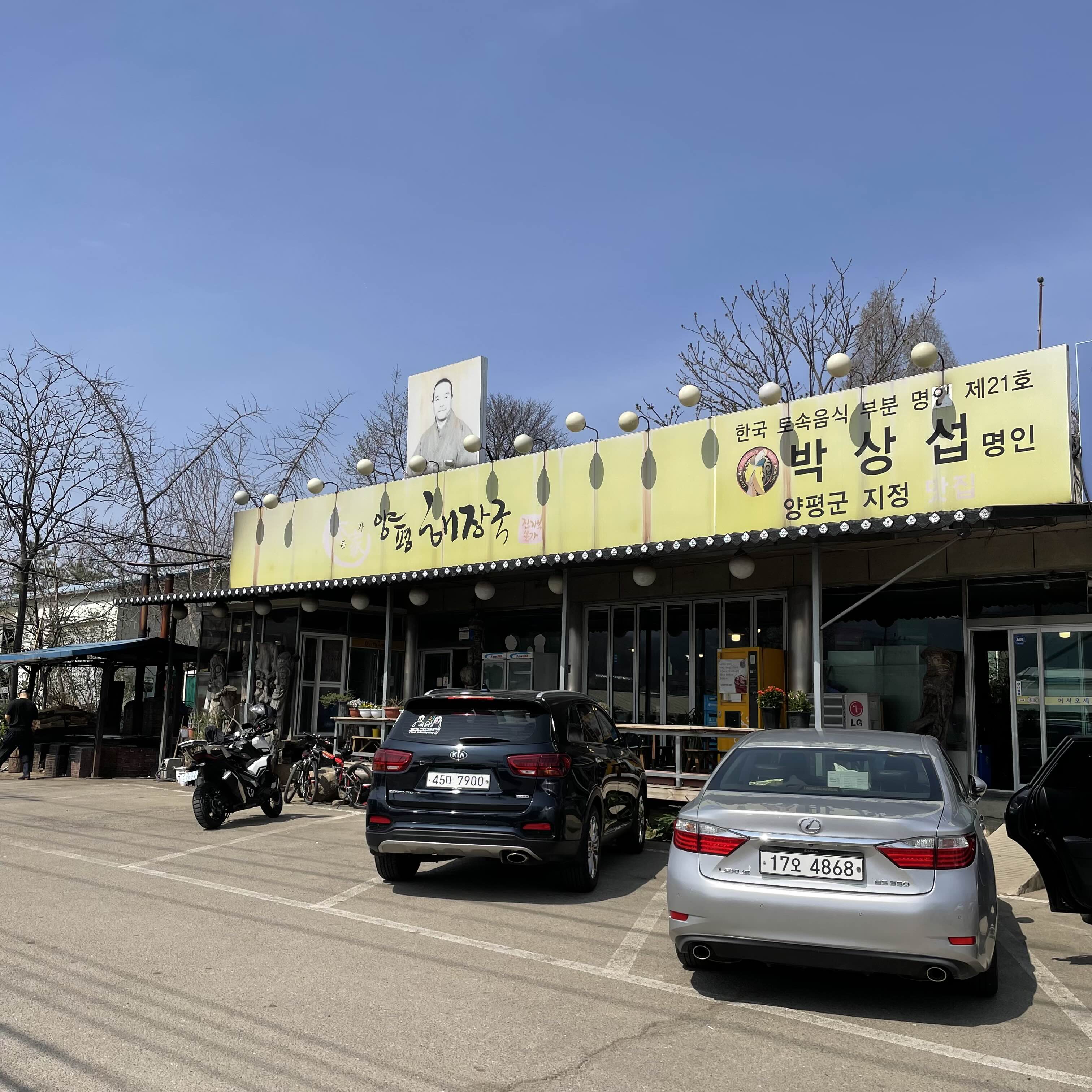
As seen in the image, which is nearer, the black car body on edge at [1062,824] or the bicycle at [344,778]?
the black car body on edge at [1062,824]

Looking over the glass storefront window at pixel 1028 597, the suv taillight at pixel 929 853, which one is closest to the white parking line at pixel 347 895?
the suv taillight at pixel 929 853

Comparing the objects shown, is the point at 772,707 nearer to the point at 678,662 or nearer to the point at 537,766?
the point at 678,662

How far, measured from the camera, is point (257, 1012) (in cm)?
468

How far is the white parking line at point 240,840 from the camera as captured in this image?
29.7 ft

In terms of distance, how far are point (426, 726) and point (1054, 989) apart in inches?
184

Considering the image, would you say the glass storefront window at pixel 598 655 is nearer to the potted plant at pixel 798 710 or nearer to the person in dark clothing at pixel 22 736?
the potted plant at pixel 798 710

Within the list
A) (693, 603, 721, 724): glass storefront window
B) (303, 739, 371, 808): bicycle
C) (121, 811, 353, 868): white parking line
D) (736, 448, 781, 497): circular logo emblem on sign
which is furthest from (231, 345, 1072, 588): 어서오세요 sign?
(121, 811, 353, 868): white parking line

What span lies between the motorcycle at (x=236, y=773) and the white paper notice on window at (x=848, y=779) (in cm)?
795

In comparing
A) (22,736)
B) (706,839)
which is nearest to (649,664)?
(706,839)

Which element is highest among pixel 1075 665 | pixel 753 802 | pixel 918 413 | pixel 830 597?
pixel 918 413

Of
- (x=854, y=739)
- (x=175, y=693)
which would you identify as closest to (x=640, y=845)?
(x=854, y=739)

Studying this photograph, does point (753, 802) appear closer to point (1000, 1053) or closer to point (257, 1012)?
point (1000, 1053)

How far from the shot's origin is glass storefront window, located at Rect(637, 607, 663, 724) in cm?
1562

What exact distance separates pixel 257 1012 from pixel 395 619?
581 inches
